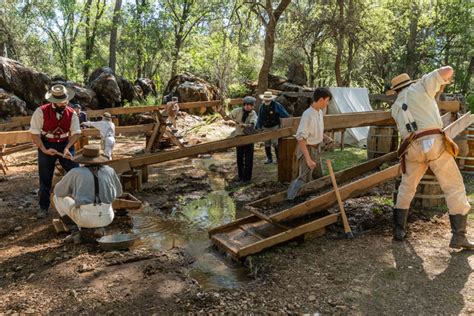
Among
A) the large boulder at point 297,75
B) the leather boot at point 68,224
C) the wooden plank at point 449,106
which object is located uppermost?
the large boulder at point 297,75

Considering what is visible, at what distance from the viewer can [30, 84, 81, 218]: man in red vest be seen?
19.6 feet

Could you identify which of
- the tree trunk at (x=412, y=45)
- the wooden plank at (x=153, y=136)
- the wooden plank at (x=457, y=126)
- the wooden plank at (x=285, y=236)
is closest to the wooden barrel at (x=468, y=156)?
the wooden plank at (x=457, y=126)

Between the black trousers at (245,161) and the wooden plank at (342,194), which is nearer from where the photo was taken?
the wooden plank at (342,194)

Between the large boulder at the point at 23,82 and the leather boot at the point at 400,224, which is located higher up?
the large boulder at the point at 23,82

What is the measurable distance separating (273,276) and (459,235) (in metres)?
2.28

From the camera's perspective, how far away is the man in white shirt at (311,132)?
557 cm

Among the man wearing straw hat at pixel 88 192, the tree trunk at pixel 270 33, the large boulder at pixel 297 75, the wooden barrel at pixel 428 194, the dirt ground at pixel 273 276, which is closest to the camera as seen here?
the dirt ground at pixel 273 276

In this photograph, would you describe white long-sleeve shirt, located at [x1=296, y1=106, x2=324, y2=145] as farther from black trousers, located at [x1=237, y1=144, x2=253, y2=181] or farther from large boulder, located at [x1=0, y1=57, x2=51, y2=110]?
large boulder, located at [x1=0, y1=57, x2=51, y2=110]

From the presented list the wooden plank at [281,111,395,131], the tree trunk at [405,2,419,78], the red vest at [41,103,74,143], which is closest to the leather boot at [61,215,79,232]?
the red vest at [41,103,74,143]

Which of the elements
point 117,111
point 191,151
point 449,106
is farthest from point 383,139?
point 117,111

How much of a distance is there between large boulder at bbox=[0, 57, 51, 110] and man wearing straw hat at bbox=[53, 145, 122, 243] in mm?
14957

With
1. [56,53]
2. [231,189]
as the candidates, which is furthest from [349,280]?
[56,53]

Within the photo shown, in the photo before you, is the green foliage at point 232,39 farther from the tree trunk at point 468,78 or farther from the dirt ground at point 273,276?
the dirt ground at point 273,276

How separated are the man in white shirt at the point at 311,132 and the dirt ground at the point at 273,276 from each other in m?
1.02
